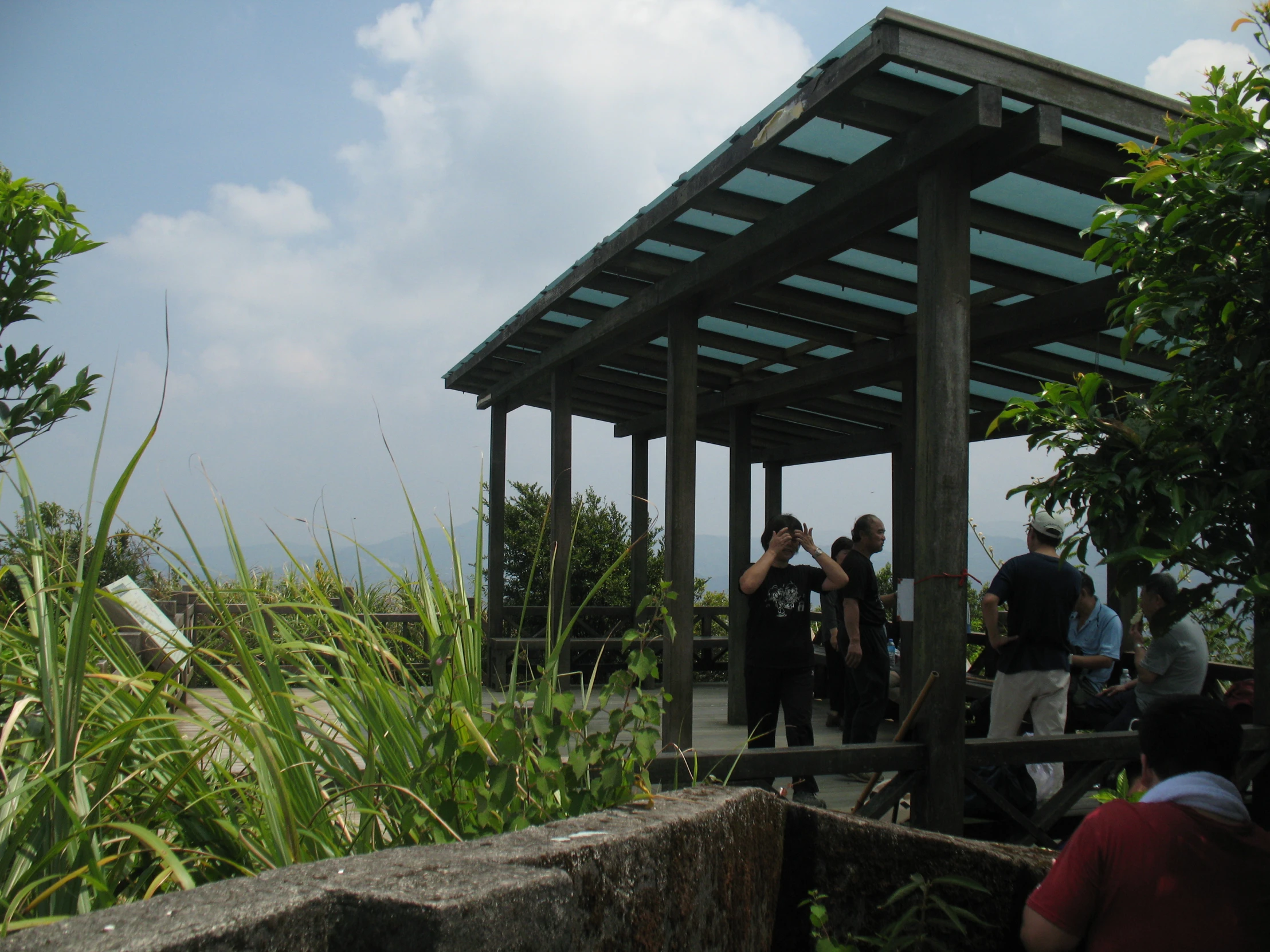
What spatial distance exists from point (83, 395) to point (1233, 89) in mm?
3899

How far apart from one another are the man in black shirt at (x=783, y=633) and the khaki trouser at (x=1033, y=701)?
3.03ft

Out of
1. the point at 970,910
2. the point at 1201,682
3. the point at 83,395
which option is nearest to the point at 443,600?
the point at 970,910

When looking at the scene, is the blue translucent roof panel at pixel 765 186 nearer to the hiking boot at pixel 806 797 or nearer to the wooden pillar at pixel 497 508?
the hiking boot at pixel 806 797

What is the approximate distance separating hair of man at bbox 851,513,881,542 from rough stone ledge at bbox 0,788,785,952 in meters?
3.98

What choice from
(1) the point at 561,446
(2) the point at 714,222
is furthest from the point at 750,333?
(2) the point at 714,222

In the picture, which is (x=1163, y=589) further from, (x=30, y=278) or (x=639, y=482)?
(x=639, y=482)

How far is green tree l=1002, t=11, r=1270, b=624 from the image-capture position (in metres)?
2.05

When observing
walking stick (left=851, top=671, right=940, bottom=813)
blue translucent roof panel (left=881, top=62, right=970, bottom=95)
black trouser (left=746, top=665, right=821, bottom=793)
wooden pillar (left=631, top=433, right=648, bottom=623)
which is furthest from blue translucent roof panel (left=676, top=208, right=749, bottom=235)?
wooden pillar (left=631, top=433, right=648, bottom=623)

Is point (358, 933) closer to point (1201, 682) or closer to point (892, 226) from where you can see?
point (892, 226)

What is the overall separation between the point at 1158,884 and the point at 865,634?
3.71 meters

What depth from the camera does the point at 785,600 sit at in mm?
4746

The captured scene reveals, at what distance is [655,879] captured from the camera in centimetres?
156

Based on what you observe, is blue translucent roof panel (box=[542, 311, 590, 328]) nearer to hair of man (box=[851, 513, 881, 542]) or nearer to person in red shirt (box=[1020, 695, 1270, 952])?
hair of man (box=[851, 513, 881, 542])

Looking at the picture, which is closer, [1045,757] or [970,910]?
[970,910]
